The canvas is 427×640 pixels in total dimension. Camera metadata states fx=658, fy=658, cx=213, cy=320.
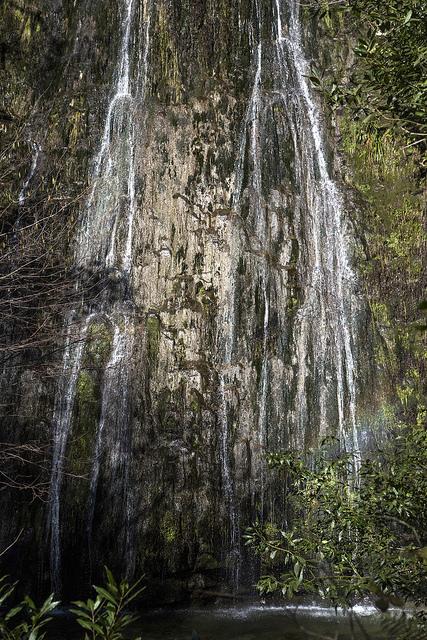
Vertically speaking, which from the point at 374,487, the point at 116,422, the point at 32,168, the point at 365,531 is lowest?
the point at 365,531

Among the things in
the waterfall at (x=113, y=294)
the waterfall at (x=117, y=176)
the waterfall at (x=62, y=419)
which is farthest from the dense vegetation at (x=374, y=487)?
the waterfall at (x=117, y=176)

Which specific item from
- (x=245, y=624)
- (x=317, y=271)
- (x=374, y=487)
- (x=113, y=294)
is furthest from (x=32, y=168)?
(x=374, y=487)

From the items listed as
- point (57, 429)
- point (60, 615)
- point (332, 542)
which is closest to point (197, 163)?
point (57, 429)

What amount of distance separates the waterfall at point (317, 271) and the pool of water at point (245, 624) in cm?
209

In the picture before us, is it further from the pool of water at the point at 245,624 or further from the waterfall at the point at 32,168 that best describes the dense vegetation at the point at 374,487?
the waterfall at the point at 32,168

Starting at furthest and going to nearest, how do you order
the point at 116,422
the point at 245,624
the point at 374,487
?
1. the point at 116,422
2. the point at 245,624
3. the point at 374,487

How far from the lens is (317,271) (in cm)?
967

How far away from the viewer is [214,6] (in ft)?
34.8

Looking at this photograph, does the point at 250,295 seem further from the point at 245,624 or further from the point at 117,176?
the point at 245,624

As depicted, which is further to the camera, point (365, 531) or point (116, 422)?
point (116, 422)

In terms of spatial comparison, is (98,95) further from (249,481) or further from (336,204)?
(249,481)

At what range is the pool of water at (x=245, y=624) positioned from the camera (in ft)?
22.9

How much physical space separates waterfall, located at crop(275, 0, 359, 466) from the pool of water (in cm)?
209

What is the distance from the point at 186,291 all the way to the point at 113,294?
1039mm
